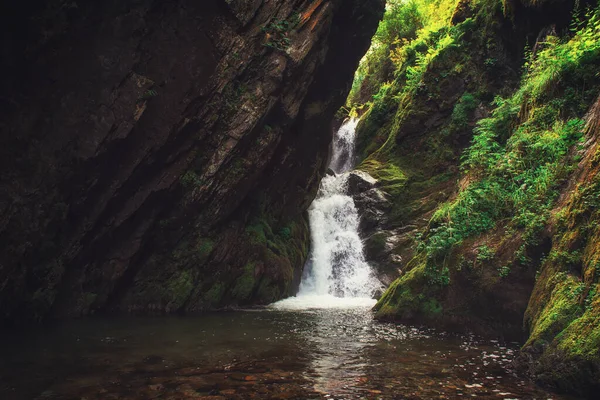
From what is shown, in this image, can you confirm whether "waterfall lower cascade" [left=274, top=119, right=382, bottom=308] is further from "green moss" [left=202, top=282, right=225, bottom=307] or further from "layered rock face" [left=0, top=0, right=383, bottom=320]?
"green moss" [left=202, top=282, right=225, bottom=307]

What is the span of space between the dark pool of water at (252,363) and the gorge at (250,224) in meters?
0.05

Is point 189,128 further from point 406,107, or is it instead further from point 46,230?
point 406,107

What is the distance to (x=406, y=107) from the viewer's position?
71.9 feet

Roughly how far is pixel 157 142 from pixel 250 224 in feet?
17.4

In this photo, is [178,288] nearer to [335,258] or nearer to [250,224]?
[250,224]

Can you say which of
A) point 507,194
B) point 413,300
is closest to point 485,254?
point 507,194

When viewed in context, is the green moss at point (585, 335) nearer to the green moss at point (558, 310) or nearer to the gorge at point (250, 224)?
the gorge at point (250, 224)

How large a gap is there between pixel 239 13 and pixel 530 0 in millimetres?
11055

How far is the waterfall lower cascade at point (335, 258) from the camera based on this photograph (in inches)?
663

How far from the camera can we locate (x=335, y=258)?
61.7 feet

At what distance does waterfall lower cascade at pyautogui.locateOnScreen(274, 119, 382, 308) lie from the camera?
1685 cm

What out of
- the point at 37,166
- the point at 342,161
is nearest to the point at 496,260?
the point at 37,166

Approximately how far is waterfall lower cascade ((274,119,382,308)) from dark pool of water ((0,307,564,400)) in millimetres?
5892

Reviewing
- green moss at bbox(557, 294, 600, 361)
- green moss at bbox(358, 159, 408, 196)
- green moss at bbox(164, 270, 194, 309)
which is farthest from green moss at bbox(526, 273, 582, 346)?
green moss at bbox(358, 159, 408, 196)
